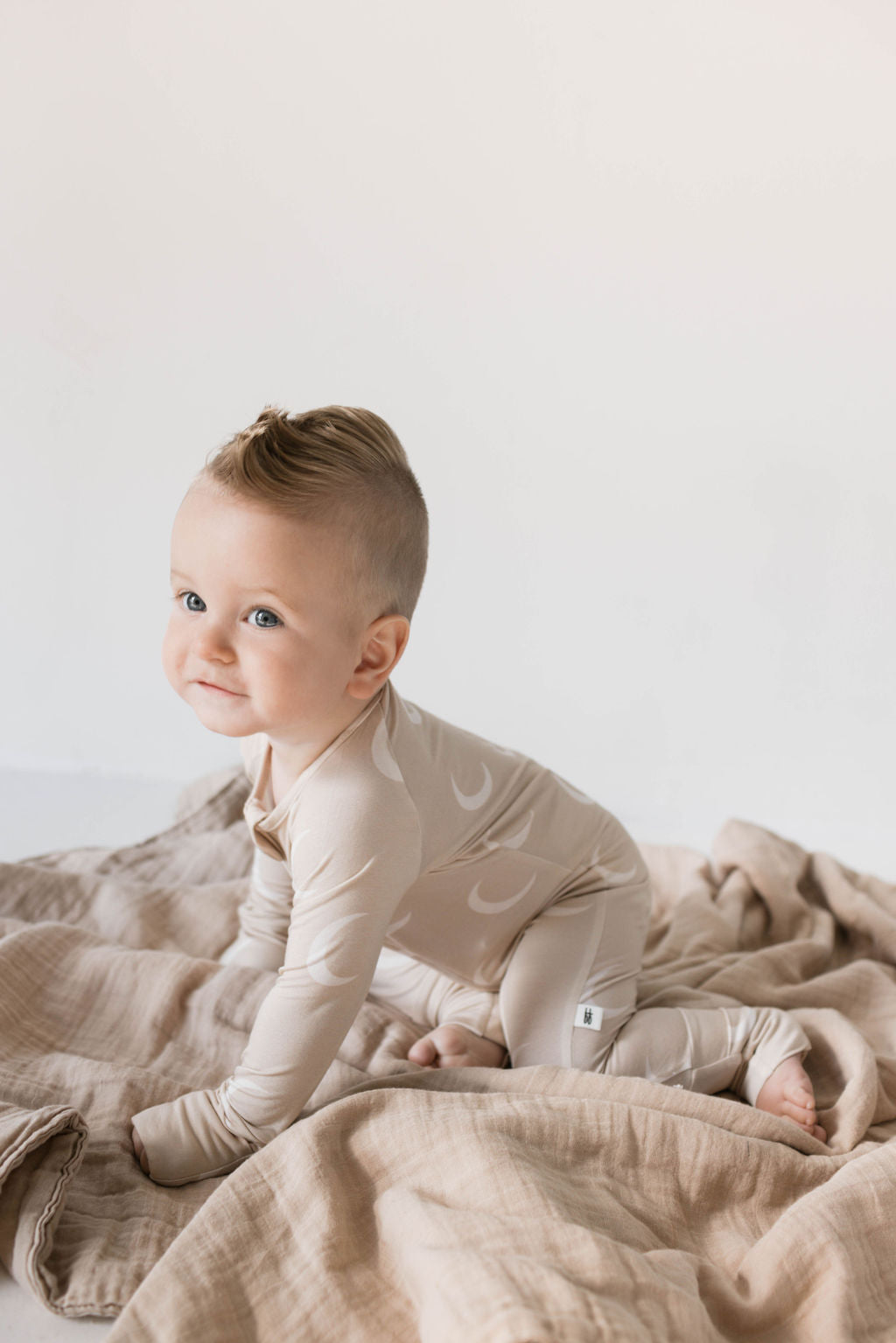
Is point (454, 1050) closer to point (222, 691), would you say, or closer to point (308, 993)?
point (308, 993)

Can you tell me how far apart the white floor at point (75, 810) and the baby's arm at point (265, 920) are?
18.3 inches

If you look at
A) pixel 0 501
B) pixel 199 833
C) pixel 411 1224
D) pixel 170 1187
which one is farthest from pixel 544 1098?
pixel 0 501

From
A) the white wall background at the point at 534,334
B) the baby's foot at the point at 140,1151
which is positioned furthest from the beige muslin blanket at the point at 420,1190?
the white wall background at the point at 534,334

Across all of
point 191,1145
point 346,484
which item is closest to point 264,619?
point 346,484

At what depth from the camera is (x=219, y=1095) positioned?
0.92 m

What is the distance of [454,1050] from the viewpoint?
111cm

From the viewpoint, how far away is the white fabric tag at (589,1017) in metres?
1.08

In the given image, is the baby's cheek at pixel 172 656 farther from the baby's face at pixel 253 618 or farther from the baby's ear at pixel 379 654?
the baby's ear at pixel 379 654

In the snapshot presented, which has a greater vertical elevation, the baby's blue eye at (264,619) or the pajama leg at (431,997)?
the baby's blue eye at (264,619)

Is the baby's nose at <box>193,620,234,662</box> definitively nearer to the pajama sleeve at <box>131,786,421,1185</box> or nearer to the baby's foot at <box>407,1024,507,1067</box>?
the pajama sleeve at <box>131,786,421,1185</box>

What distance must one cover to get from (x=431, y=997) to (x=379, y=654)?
47cm

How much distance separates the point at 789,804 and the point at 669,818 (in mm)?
195

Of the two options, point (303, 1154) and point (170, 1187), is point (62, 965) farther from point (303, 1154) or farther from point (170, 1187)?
point (303, 1154)

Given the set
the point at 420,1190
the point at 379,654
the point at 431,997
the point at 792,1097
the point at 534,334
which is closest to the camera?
the point at 420,1190
